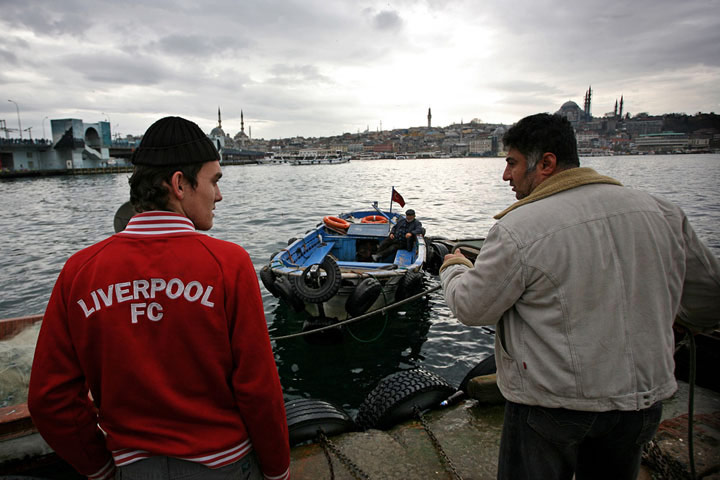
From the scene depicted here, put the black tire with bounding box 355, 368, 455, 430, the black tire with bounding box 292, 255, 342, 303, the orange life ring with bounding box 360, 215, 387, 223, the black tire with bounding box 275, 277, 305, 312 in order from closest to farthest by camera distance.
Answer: the black tire with bounding box 355, 368, 455, 430 → the black tire with bounding box 292, 255, 342, 303 → the black tire with bounding box 275, 277, 305, 312 → the orange life ring with bounding box 360, 215, 387, 223

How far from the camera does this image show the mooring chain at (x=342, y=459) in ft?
10.2

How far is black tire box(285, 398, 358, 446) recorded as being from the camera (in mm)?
3701

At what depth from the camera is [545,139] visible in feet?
6.39

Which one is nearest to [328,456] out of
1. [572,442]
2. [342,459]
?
[342,459]

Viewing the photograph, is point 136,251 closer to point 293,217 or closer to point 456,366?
point 456,366

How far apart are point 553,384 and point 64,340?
6.14 ft

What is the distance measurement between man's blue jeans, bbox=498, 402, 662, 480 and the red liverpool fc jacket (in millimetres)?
1143

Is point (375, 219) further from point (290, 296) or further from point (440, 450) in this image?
point (440, 450)

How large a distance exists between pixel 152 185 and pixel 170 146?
16 centimetres

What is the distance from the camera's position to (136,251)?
140 centimetres

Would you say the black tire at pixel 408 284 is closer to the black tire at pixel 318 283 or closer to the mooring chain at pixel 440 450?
the black tire at pixel 318 283

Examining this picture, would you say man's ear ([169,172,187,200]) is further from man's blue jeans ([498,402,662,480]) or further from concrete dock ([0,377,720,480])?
concrete dock ([0,377,720,480])

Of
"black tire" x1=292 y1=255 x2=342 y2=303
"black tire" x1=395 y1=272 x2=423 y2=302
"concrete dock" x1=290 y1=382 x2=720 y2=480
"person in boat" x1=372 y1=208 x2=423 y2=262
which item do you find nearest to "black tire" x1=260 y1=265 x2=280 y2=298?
"black tire" x1=292 y1=255 x2=342 y2=303

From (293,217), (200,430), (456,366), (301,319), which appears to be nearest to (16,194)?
(293,217)
